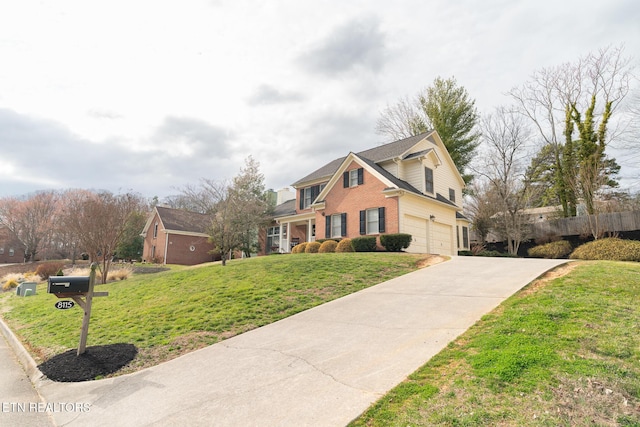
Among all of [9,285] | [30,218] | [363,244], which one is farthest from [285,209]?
[30,218]

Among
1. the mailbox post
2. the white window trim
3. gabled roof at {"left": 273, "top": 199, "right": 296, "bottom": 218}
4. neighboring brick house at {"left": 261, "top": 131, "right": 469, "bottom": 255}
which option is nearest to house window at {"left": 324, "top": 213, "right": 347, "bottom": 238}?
neighboring brick house at {"left": 261, "top": 131, "right": 469, "bottom": 255}

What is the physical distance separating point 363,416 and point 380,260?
10.4 meters

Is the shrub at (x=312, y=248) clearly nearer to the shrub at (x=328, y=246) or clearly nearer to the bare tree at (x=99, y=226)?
the shrub at (x=328, y=246)

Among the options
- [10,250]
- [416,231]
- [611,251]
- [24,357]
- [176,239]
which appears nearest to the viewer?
[24,357]

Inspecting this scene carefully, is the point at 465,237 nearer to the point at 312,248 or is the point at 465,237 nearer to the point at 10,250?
the point at 312,248

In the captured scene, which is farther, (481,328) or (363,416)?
(481,328)

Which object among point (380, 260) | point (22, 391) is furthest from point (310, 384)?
point (380, 260)

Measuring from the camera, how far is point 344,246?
19453mm

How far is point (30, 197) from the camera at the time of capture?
45.9 meters

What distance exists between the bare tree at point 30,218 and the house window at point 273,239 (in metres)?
31.5

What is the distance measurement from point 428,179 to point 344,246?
7.35 metres

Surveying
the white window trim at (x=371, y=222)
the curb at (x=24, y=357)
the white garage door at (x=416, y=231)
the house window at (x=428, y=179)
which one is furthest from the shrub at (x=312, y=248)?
the curb at (x=24, y=357)

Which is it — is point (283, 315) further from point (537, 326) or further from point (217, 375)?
point (537, 326)

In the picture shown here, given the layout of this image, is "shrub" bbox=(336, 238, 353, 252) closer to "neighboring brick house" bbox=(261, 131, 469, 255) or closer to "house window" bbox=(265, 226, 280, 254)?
"neighboring brick house" bbox=(261, 131, 469, 255)
